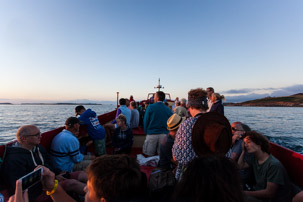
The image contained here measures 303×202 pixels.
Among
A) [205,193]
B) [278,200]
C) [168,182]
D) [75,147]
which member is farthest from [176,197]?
[75,147]

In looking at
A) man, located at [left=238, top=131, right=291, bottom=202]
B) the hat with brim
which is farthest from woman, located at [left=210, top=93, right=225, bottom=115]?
the hat with brim

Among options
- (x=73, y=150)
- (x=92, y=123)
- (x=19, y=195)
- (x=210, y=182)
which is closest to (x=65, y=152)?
(x=73, y=150)

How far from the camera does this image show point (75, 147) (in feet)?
10.0

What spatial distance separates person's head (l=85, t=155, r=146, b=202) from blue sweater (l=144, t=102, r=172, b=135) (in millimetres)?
2637

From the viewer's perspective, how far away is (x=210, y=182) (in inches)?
34.0

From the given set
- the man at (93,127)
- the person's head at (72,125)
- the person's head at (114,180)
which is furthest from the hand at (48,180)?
the man at (93,127)

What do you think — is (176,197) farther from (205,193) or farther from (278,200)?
(278,200)

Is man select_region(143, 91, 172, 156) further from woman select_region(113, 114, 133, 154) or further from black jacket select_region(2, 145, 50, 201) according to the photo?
black jacket select_region(2, 145, 50, 201)

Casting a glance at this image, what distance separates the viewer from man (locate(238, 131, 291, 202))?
7.30ft

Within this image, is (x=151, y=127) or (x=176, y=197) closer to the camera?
(x=176, y=197)

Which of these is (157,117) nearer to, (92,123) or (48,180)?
(92,123)

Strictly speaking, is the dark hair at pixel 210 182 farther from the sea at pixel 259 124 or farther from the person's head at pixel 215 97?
the sea at pixel 259 124

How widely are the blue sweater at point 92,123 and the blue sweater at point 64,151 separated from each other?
44.7 inches

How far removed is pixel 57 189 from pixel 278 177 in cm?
252
